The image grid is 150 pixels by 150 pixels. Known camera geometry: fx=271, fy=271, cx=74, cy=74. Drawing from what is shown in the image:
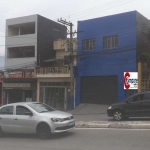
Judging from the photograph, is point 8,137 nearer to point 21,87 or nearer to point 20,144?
point 20,144

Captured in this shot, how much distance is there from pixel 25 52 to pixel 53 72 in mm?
8830

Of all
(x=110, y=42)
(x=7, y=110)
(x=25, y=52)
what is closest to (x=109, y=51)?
(x=110, y=42)

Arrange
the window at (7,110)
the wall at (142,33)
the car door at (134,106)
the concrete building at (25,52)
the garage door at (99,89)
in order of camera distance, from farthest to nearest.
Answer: the concrete building at (25,52) → the garage door at (99,89) → the wall at (142,33) → the car door at (134,106) → the window at (7,110)

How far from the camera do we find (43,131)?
10.2 metres

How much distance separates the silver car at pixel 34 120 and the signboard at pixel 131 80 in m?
14.3

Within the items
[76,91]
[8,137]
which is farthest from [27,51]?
[8,137]

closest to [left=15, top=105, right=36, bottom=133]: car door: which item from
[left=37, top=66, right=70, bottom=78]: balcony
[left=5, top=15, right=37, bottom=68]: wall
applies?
[left=37, top=66, right=70, bottom=78]: balcony

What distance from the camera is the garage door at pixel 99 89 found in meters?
26.4

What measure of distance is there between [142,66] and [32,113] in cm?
1664

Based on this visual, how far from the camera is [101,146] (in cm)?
853

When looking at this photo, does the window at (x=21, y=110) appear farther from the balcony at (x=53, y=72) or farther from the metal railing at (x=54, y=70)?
the metal railing at (x=54, y=70)

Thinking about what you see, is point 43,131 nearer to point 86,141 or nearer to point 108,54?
point 86,141

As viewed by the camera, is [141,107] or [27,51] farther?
[27,51]

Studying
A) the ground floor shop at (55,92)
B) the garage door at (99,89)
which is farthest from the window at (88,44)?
the ground floor shop at (55,92)
